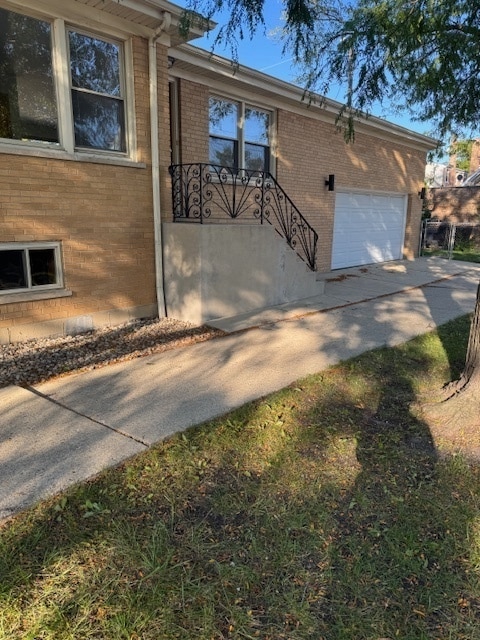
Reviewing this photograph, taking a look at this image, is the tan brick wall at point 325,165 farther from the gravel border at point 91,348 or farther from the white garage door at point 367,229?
the gravel border at point 91,348

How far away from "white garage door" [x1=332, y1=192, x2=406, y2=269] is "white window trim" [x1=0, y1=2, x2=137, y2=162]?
705 cm

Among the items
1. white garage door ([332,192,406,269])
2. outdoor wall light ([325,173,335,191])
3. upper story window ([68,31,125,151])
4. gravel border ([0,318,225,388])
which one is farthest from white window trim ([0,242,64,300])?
white garage door ([332,192,406,269])

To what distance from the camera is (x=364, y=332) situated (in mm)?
6367

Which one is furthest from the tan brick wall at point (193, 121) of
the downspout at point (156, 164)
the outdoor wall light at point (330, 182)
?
the outdoor wall light at point (330, 182)

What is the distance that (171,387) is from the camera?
4.40m

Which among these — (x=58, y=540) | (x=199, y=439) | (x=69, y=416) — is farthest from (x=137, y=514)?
(x=69, y=416)

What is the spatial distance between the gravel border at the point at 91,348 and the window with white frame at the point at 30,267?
70 centimetres

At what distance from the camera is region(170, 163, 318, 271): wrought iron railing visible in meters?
7.31

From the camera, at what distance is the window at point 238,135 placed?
8703 mm

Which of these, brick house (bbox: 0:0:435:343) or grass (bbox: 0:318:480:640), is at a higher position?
brick house (bbox: 0:0:435:343)

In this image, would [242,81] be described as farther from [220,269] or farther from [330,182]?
[220,269]

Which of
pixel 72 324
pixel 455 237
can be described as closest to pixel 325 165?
pixel 72 324

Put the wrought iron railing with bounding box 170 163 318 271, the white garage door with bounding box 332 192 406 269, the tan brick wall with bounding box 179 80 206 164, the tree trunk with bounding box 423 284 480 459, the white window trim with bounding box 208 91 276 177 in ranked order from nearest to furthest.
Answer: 1. the tree trunk with bounding box 423 284 480 459
2. the wrought iron railing with bounding box 170 163 318 271
3. the tan brick wall with bounding box 179 80 206 164
4. the white window trim with bounding box 208 91 276 177
5. the white garage door with bounding box 332 192 406 269

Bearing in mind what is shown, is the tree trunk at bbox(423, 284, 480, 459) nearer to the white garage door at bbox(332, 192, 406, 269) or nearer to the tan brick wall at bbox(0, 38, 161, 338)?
the tan brick wall at bbox(0, 38, 161, 338)
